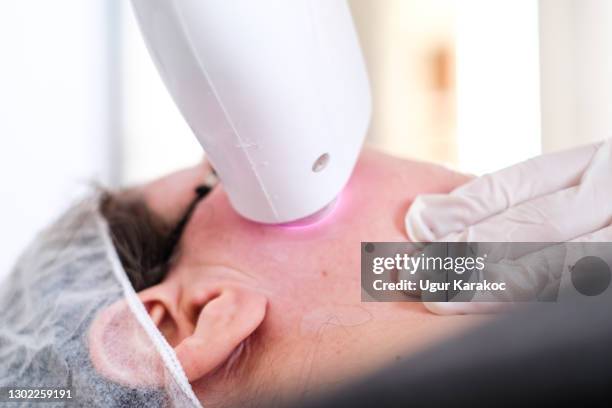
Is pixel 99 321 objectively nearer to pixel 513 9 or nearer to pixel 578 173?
pixel 578 173

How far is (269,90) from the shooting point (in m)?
0.58

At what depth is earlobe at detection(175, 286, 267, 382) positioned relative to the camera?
64 cm

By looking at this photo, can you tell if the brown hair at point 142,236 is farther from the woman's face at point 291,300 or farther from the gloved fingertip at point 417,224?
the gloved fingertip at point 417,224

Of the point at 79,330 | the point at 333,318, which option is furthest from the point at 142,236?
the point at 333,318

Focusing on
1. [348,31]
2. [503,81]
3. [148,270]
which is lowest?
[148,270]

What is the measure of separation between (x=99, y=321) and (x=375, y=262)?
299mm

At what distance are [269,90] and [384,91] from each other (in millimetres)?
596

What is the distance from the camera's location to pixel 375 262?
26.4 inches

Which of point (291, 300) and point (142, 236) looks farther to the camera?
point (142, 236)

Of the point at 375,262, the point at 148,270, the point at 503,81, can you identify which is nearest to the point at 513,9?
the point at 503,81

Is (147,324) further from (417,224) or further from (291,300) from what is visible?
(417,224)

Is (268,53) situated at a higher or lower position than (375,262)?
higher

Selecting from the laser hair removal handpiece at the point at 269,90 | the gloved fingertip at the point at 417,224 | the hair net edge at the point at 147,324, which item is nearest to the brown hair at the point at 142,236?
the hair net edge at the point at 147,324

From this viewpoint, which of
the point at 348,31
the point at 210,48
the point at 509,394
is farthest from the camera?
the point at 348,31
